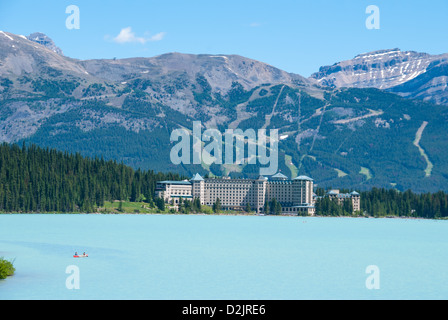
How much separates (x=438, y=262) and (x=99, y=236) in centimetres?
6871

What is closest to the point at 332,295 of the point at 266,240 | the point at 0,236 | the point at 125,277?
the point at 125,277

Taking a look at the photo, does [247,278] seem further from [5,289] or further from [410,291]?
[5,289]

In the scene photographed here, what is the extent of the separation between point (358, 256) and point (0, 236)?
6928 centimetres

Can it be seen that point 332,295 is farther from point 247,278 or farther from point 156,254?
point 156,254

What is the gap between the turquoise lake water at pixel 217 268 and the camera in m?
75.2

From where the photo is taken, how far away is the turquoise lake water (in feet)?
247

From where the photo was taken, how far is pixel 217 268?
95.8 m

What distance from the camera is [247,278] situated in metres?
85.9
